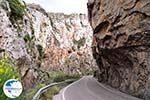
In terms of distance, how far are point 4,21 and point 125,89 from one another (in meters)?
9.37

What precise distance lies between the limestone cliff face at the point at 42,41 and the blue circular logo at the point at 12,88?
15.7m

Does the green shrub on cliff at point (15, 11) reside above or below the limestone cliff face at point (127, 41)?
above

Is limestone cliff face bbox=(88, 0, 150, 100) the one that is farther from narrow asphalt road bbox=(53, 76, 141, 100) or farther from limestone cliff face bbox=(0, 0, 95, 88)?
limestone cliff face bbox=(0, 0, 95, 88)

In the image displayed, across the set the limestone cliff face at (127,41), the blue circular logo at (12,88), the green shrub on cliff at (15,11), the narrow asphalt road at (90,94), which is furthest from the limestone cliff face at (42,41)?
the blue circular logo at (12,88)

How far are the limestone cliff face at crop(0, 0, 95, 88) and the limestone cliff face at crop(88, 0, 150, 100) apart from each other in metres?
6.06

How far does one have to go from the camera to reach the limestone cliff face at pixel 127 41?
23203 mm

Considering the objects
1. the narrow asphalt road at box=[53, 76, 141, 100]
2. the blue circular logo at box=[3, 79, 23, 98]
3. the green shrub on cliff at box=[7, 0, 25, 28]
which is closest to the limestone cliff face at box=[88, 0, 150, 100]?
the narrow asphalt road at box=[53, 76, 141, 100]

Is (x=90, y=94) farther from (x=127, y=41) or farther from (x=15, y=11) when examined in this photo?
(x=15, y=11)

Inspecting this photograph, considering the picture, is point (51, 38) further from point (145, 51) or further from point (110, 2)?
point (145, 51)

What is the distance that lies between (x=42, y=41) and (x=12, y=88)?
6114 cm

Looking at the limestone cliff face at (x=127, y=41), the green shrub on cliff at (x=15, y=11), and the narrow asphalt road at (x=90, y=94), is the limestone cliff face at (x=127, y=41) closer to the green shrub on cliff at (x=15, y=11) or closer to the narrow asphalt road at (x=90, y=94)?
the narrow asphalt road at (x=90, y=94)

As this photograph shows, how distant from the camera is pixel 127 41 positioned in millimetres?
25734

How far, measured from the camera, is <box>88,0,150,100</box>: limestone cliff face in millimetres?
23203

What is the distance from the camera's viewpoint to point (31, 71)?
29.7 m
